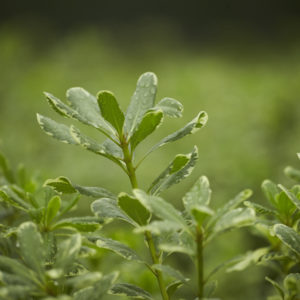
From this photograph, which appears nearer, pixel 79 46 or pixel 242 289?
pixel 242 289

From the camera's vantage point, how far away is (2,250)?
0.68 m

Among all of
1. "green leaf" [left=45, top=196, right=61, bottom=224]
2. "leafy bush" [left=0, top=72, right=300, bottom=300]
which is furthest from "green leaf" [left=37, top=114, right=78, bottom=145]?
"green leaf" [left=45, top=196, right=61, bottom=224]

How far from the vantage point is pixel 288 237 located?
547mm

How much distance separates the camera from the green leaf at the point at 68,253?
1.55ft

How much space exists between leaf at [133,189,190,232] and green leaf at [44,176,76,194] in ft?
0.43

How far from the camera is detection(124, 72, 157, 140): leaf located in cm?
64

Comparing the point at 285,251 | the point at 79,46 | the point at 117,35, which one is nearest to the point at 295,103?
the point at 285,251

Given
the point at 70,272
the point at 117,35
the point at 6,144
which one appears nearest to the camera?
the point at 70,272

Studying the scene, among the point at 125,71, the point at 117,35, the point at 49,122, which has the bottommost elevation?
the point at 49,122

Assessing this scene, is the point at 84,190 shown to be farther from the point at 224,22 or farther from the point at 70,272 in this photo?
the point at 224,22

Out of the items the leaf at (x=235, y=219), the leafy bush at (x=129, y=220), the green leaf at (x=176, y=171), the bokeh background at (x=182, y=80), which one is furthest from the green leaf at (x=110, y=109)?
the bokeh background at (x=182, y=80)

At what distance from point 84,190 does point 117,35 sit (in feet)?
20.2

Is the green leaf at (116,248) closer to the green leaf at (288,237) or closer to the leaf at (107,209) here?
the leaf at (107,209)

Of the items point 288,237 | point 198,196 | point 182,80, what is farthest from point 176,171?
point 182,80
